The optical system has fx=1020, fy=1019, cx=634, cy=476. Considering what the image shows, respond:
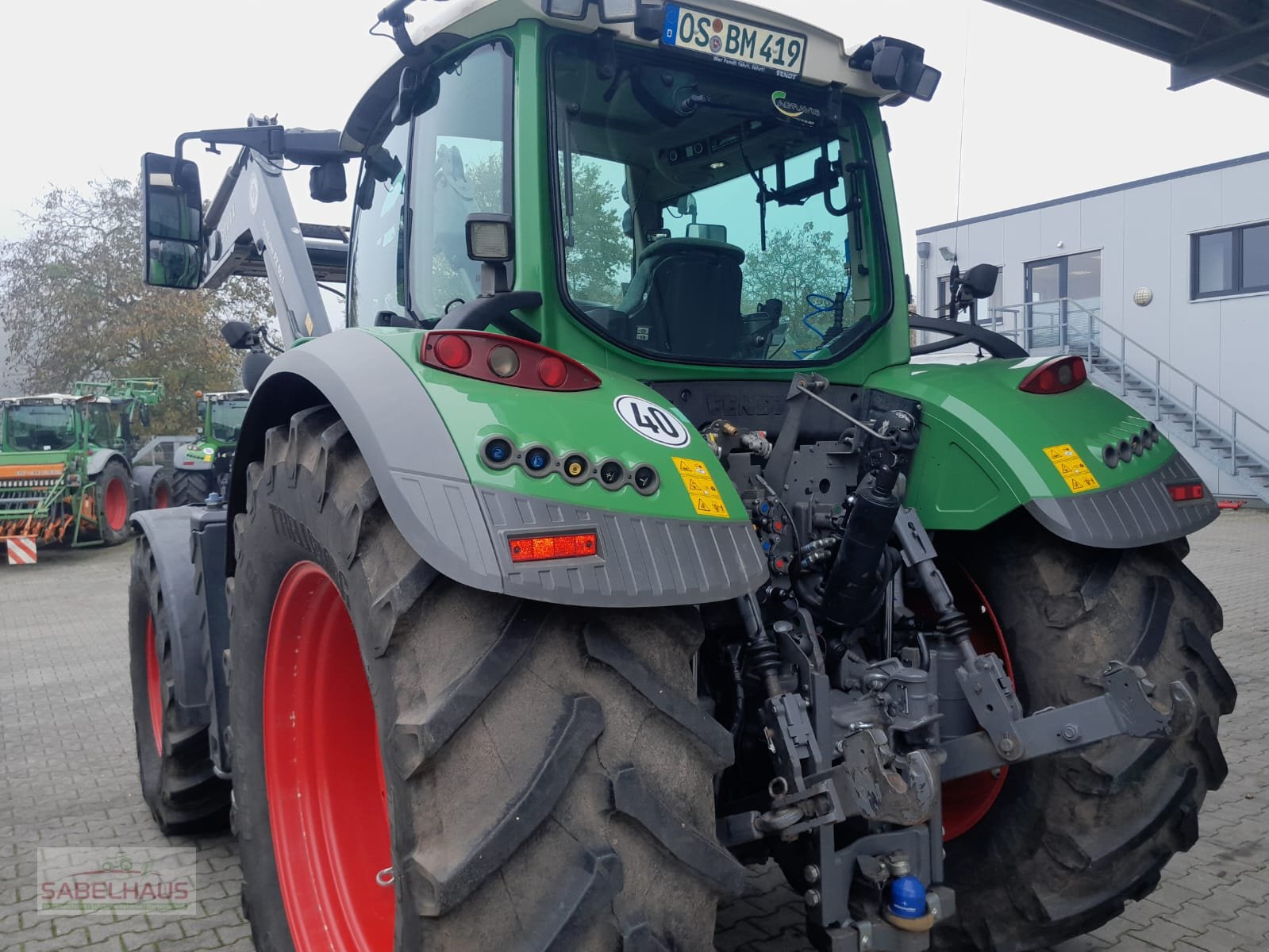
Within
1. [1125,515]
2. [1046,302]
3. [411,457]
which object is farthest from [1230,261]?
[411,457]

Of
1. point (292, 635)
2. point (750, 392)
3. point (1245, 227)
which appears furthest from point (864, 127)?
point (1245, 227)

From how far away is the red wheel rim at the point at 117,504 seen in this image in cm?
1655

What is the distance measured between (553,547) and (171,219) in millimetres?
3485

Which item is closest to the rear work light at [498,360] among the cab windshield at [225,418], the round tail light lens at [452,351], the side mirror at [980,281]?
the round tail light lens at [452,351]

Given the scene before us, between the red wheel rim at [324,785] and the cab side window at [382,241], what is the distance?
3.38 feet

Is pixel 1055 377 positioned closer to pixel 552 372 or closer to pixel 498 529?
pixel 552 372

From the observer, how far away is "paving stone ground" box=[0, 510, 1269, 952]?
3254 millimetres

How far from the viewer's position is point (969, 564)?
9.64 ft

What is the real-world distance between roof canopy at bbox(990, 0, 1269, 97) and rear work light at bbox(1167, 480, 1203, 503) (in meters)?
3.42

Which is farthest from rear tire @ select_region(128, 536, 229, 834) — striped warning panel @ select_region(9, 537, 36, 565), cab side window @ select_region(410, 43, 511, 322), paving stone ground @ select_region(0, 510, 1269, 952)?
striped warning panel @ select_region(9, 537, 36, 565)

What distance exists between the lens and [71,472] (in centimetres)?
1509

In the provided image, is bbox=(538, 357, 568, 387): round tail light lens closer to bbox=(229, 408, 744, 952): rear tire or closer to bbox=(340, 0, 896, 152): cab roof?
bbox=(229, 408, 744, 952): rear tire

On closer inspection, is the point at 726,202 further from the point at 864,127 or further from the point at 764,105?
the point at 864,127

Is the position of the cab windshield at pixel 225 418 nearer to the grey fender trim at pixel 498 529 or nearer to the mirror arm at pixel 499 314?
the mirror arm at pixel 499 314
